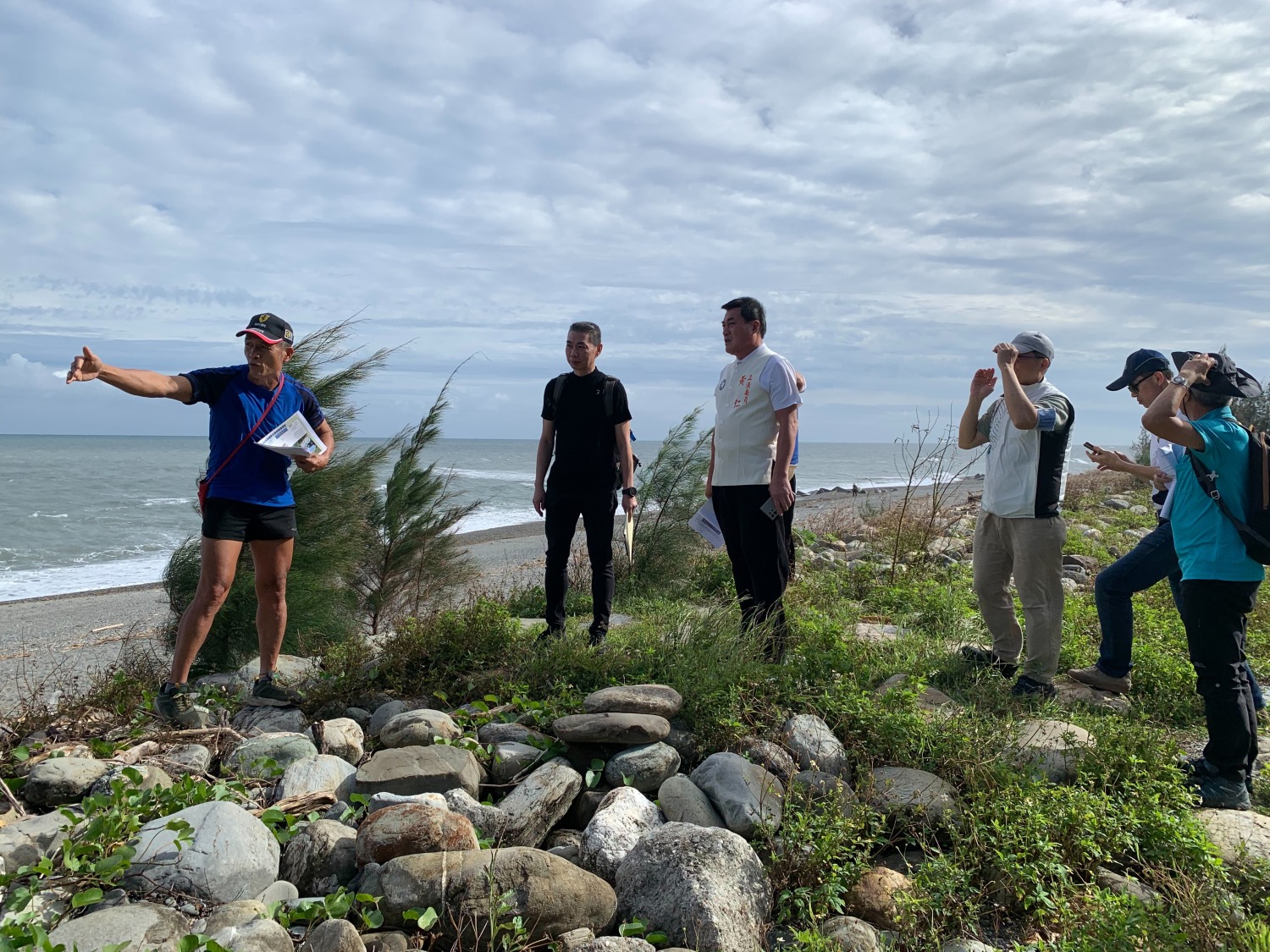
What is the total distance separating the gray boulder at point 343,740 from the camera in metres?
4.18

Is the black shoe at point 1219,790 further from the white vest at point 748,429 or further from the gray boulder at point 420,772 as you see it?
the gray boulder at point 420,772

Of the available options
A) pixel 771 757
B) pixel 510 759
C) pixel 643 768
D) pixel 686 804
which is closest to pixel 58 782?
pixel 510 759

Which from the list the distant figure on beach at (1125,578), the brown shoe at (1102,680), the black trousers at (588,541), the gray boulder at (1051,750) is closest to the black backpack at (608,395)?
the black trousers at (588,541)

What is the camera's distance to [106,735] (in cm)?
423

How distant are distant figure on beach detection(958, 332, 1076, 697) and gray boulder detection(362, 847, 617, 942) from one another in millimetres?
3154

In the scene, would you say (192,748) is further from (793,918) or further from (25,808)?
(793,918)

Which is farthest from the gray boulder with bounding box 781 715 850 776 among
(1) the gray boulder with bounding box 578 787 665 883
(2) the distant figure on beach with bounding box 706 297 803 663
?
(2) the distant figure on beach with bounding box 706 297 803 663

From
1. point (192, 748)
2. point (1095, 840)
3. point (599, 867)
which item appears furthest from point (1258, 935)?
point (192, 748)

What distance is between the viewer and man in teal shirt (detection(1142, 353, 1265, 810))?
386cm

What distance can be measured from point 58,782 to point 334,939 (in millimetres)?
1696

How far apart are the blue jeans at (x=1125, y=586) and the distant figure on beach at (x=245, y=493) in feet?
15.8

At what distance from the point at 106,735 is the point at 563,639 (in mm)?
2336

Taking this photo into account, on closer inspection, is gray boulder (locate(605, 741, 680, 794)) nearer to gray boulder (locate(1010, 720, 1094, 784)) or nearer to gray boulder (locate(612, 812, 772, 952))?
gray boulder (locate(612, 812, 772, 952))

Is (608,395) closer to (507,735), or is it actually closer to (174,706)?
(507,735)
